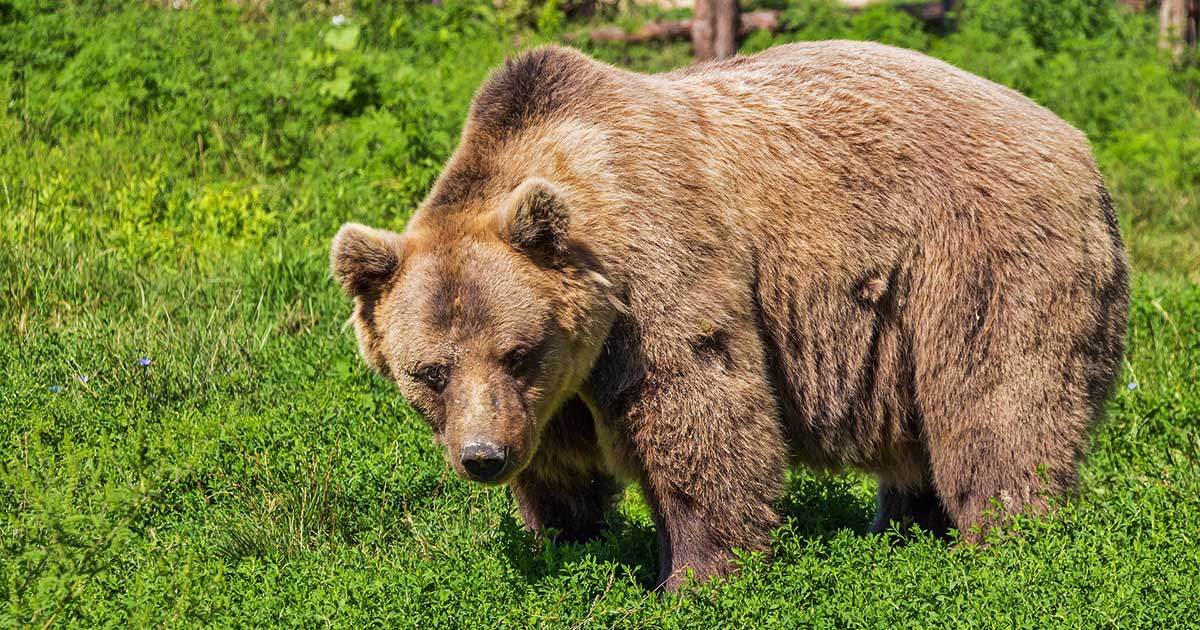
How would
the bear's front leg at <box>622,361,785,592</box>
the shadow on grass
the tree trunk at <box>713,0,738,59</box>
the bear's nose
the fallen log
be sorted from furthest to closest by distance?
the fallen log < the tree trunk at <box>713,0,738,59</box> < the shadow on grass < the bear's front leg at <box>622,361,785,592</box> < the bear's nose

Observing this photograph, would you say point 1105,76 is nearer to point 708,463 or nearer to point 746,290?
point 746,290

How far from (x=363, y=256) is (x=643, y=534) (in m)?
1.93

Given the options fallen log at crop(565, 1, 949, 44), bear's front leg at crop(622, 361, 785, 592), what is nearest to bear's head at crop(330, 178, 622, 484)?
bear's front leg at crop(622, 361, 785, 592)

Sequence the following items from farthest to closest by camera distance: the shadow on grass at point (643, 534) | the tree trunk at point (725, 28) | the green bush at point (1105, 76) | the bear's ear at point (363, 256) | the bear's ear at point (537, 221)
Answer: the tree trunk at point (725, 28) → the green bush at point (1105, 76) → the shadow on grass at point (643, 534) → the bear's ear at point (363, 256) → the bear's ear at point (537, 221)

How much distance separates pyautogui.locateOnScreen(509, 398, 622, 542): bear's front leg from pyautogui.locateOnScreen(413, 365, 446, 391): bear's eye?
2.02ft

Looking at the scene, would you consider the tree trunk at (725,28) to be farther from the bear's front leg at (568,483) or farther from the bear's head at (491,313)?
the bear's head at (491,313)

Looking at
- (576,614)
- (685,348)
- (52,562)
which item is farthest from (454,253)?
(52,562)

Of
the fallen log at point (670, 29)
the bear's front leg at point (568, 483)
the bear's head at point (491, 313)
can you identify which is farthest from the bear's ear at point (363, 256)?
the fallen log at point (670, 29)

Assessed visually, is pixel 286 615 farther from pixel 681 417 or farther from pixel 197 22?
pixel 197 22

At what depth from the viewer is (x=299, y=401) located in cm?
678

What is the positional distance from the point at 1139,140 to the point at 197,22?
8.33 metres

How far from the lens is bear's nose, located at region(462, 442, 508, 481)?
4.65m

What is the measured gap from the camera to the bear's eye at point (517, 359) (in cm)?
483

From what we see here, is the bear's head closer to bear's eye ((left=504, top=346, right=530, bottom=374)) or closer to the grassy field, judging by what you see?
bear's eye ((left=504, top=346, right=530, bottom=374))
